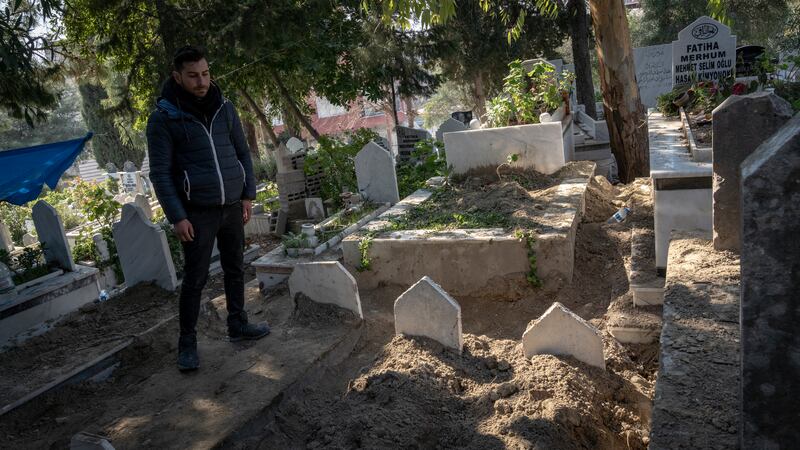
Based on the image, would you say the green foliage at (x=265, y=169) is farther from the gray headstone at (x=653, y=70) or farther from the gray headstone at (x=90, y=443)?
the gray headstone at (x=90, y=443)

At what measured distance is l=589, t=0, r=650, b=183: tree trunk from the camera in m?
7.76

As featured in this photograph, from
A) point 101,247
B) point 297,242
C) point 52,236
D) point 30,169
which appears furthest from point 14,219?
point 297,242

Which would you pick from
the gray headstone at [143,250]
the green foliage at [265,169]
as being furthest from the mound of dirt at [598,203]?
the green foliage at [265,169]

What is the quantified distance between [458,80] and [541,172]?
46.2 feet

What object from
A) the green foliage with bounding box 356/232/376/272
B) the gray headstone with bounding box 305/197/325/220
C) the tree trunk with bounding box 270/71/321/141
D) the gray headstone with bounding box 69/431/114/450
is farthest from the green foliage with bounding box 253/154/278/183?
the gray headstone with bounding box 69/431/114/450

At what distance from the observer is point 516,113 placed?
301 inches

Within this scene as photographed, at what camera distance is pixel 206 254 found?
12.3 ft

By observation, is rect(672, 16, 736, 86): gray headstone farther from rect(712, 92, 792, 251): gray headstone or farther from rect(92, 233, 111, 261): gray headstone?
rect(92, 233, 111, 261): gray headstone

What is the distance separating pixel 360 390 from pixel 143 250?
4.36m

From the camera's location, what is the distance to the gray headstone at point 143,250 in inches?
252

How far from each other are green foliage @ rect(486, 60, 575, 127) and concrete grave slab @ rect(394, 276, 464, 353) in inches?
179

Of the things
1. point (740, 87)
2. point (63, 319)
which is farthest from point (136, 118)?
point (740, 87)

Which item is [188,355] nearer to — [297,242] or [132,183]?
[297,242]

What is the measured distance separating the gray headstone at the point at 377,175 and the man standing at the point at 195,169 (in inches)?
149
